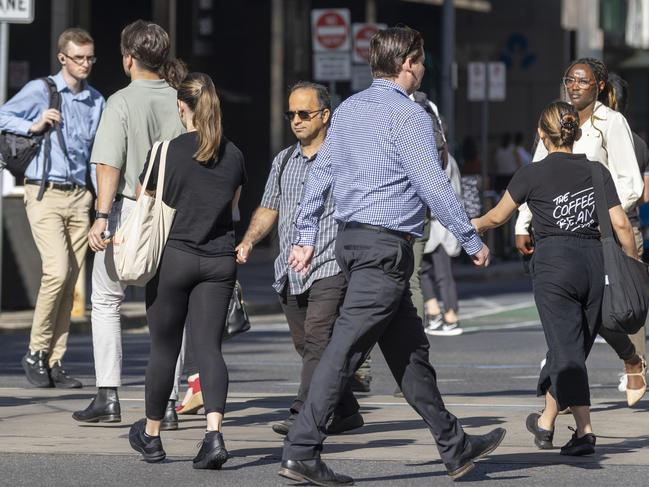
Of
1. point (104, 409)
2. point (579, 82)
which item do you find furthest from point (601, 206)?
point (104, 409)

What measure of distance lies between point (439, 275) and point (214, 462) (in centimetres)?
747

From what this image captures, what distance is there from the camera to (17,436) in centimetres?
822

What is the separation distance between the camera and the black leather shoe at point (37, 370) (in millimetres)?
10117

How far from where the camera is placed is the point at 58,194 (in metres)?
10.2

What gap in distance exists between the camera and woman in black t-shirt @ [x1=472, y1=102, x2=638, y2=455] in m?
7.61

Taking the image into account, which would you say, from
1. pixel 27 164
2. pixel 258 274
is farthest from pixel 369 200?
pixel 258 274

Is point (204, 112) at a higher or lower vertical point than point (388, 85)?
lower

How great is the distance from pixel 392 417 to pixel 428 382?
6.66 ft

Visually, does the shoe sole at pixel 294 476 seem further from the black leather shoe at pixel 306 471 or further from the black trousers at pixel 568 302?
the black trousers at pixel 568 302

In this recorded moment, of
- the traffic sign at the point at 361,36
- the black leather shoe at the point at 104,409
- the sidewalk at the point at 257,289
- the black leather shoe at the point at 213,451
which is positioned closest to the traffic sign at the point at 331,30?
the traffic sign at the point at 361,36

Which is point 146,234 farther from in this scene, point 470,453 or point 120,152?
point 470,453

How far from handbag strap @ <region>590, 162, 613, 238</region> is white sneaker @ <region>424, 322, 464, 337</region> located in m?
6.90

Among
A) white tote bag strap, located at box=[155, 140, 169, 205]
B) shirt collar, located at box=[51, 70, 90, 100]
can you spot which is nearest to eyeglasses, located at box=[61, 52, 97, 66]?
shirt collar, located at box=[51, 70, 90, 100]

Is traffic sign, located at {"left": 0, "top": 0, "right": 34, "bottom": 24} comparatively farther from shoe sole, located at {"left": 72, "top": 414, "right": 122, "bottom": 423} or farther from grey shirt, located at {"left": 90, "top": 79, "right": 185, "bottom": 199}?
shoe sole, located at {"left": 72, "top": 414, "right": 122, "bottom": 423}
